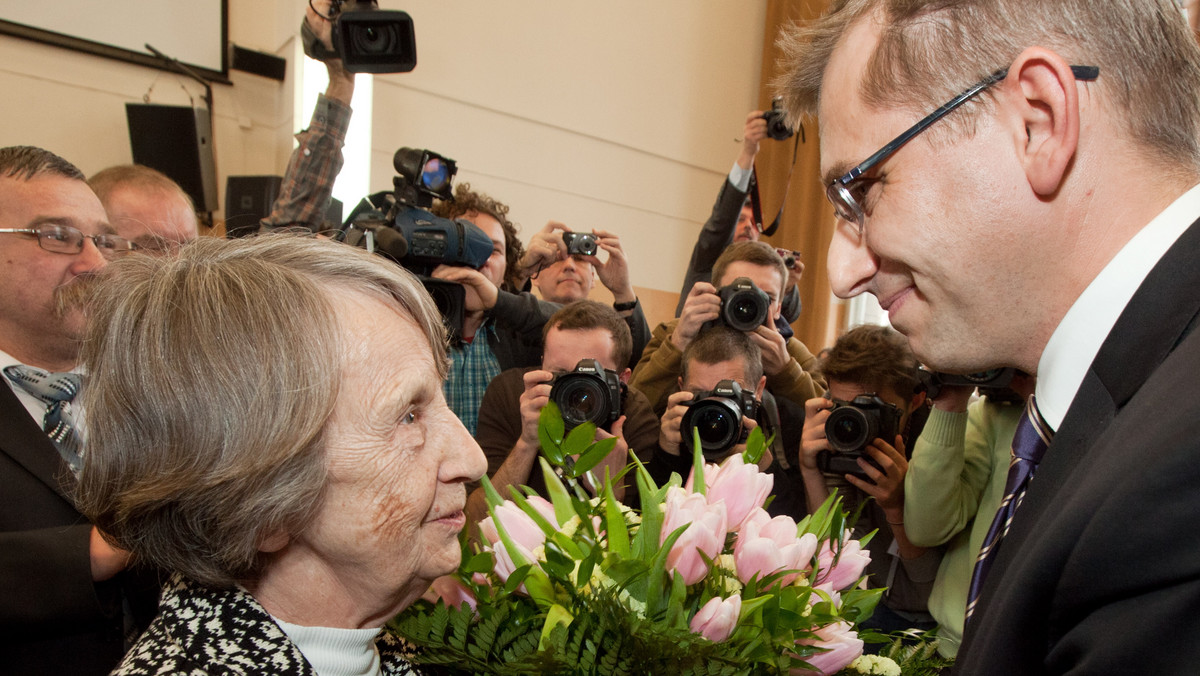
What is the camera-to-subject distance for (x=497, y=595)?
0.87 metres

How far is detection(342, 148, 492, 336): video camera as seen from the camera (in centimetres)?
201

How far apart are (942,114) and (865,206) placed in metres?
0.14

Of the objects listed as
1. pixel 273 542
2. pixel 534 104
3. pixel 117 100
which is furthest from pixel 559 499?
pixel 117 100

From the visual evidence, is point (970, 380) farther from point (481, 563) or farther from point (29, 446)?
point (29, 446)

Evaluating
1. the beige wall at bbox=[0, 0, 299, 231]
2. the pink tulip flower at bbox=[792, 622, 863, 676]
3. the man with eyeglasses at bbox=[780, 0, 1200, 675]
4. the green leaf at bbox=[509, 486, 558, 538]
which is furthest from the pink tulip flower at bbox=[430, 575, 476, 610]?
the beige wall at bbox=[0, 0, 299, 231]

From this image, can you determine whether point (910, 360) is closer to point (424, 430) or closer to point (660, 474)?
point (660, 474)

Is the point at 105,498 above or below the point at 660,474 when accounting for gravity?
above

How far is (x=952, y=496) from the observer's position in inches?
69.3

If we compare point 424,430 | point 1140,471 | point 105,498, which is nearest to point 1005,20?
point 1140,471

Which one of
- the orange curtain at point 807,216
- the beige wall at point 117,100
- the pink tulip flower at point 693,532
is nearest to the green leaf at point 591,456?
the pink tulip flower at point 693,532

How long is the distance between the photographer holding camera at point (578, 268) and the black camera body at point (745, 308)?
555mm

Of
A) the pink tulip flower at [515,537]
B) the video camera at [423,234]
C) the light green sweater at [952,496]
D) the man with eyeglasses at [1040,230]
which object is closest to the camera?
the man with eyeglasses at [1040,230]

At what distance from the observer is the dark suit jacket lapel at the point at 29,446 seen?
4.87 feet

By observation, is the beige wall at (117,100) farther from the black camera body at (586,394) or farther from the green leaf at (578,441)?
the green leaf at (578,441)
